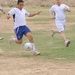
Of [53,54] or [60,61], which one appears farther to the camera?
[53,54]

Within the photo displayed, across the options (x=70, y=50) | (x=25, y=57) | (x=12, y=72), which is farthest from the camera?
(x=70, y=50)

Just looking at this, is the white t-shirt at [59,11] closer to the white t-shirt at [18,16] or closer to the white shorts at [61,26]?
the white shorts at [61,26]

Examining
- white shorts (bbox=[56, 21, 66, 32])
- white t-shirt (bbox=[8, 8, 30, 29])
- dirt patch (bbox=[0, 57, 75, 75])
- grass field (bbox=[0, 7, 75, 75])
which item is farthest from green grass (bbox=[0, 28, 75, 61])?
white t-shirt (bbox=[8, 8, 30, 29])

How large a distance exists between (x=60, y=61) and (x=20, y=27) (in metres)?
2.28

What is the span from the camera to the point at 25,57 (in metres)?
13.0

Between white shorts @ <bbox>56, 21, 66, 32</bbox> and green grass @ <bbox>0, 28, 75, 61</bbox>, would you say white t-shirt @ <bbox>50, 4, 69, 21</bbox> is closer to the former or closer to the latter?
white shorts @ <bbox>56, 21, 66, 32</bbox>

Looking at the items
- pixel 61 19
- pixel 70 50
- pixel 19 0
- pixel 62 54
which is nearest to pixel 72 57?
pixel 62 54

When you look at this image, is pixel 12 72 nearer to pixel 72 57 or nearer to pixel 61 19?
pixel 72 57

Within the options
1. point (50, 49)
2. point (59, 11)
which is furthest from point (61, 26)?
point (50, 49)

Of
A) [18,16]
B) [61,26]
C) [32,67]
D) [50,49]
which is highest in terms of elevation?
[18,16]

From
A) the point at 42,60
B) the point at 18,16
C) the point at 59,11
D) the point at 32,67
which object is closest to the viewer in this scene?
the point at 32,67

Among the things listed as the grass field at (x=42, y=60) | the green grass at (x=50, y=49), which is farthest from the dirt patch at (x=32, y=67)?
the green grass at (x=50, y=49)

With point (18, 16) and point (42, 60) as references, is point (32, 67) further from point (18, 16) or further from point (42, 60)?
point (18, 16)

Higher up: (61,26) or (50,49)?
(61,26)
